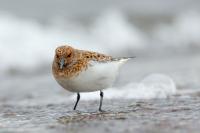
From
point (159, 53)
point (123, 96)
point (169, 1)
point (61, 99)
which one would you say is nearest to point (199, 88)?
point (123, 96)

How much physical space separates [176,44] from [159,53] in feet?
6.21

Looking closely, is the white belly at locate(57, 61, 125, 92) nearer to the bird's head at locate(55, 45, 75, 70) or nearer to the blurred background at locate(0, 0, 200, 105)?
the bird's head at locate(55, 45, 75, 70)

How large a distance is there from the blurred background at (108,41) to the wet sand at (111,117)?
3.68 ft

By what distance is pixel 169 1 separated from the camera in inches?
1241

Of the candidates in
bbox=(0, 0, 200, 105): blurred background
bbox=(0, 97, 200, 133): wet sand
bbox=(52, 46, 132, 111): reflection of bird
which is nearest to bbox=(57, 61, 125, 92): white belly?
bbox=(52, 46, 132, 111): reflection of bird

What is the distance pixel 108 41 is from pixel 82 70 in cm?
1373

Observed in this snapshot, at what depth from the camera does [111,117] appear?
9000mm

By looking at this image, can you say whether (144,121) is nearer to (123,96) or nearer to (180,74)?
(123,96)

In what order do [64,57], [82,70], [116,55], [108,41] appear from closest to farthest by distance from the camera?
[82,70] < [64,57] < [116,55] < [108,41]

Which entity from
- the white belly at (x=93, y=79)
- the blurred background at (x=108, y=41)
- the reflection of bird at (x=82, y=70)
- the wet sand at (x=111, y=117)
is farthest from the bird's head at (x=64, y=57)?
the blurred background at (x=108, y=41)

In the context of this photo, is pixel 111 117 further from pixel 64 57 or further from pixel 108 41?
pixel 108 41

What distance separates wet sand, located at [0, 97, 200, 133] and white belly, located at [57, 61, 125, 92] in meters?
0.39

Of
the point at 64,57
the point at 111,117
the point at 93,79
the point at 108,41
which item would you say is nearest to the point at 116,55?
the point at 108,41

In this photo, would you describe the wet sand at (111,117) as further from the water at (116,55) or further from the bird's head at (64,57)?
the bird's head at (64,57)
